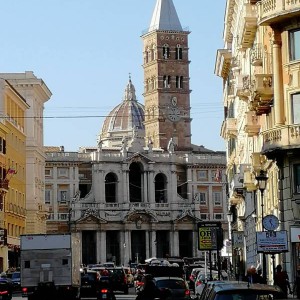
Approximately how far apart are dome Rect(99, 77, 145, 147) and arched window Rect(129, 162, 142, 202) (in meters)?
19.2

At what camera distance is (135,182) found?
517 feet

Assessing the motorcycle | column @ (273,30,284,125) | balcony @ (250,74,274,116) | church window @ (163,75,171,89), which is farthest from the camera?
church window @ (163,75,171,89)

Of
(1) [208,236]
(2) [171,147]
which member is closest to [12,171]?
(1) [208,236]

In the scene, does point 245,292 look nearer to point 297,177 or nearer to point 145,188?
point 297,177

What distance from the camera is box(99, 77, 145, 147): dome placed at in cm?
17825

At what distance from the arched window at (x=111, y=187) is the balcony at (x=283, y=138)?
117m

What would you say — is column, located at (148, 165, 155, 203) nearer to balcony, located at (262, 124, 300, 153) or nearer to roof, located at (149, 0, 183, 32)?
roof, located at (149, 0, 183, 32)

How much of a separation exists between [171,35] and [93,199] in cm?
3063

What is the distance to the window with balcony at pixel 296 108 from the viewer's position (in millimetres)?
36938

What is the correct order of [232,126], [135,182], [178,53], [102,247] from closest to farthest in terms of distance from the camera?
[232,126], [102,247], [135,182], [178,53]

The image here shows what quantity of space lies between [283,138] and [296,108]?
3.63 ft

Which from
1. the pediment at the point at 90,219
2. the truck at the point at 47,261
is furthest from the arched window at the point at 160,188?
the truck at the point at 47,261

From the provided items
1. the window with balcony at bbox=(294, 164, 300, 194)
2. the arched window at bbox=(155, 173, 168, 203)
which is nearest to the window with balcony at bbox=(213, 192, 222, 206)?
the arched window at bbox=(155, 173, 168, 203)

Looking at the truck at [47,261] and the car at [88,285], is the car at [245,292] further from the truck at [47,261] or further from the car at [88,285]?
the car at [88,285]
